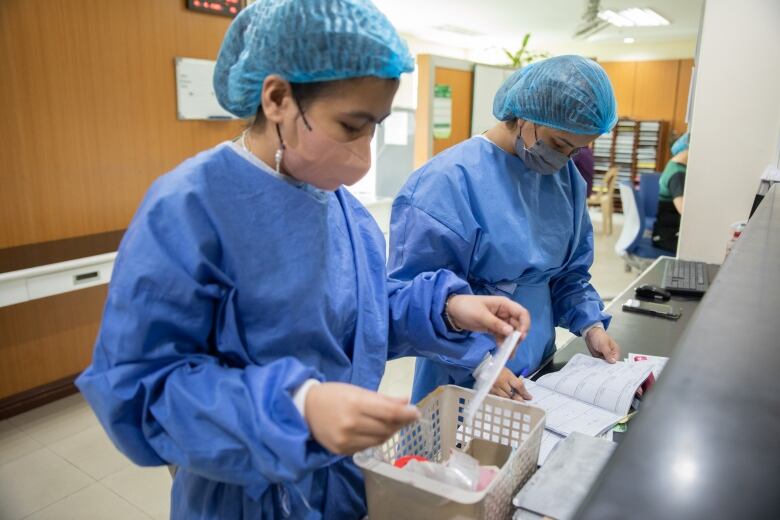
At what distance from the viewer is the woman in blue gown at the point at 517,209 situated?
131 centimetres

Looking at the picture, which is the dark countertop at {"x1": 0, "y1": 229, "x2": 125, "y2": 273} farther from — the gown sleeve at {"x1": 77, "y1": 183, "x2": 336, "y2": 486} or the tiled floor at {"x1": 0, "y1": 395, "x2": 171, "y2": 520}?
the gown sleeve at {"x1": 77, "y1": 183, "x2": 336, "y2": 486}

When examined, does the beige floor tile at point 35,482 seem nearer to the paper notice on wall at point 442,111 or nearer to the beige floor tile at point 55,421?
the beige floor tile at point 55,421

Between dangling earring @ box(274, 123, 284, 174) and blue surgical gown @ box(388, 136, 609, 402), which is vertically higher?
dangling earring @ box(274, 123, 284, 174)

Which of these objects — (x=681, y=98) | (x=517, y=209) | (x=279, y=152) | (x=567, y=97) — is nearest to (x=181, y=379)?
(x=279, y=152)

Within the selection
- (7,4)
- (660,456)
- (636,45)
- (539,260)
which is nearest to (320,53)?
(660,456)

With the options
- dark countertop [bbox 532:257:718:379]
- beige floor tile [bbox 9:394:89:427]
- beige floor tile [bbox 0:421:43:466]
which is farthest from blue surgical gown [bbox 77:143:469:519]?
beige floor tile [bbox 9:394:89:427]

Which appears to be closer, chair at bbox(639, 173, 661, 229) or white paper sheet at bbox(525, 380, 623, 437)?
white paper sheet at bbox(525, 380, 623, 437)

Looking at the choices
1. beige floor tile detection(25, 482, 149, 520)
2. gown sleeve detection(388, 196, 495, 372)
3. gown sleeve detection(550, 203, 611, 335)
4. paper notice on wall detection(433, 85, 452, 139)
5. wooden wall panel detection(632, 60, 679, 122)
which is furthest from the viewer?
wooden wall panel detection(632, 60, 679, 122)

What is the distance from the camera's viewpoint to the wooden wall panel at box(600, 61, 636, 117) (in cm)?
859

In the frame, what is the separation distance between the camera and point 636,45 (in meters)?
8.98

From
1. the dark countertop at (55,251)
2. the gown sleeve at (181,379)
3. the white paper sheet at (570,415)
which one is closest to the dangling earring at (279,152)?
the gown sleeve at (181,379)

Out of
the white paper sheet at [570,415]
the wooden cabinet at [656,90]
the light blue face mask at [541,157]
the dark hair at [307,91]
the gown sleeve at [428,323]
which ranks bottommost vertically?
the white paper sheet at [570,415]

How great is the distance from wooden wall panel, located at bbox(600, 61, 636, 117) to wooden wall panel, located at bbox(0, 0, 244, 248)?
7.05 meters

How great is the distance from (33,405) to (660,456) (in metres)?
3.24
